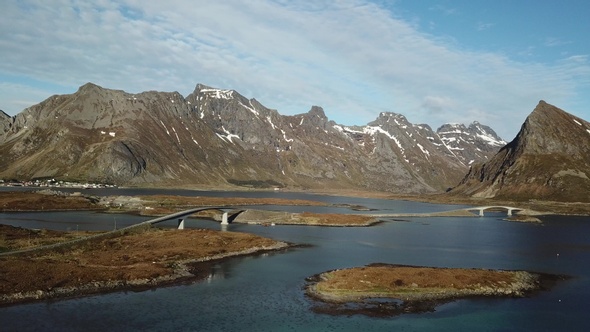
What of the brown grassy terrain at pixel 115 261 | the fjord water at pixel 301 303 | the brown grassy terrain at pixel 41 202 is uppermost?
the brown grassy terrain at pixel 41 202

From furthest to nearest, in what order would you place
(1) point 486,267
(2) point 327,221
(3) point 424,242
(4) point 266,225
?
(2) point 327,221
(4) point 266,225
(3) point 424,242
(1) point 486,267

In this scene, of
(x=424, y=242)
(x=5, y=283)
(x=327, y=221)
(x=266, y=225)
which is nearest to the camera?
(x=5, y=283)

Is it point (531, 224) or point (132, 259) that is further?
point (531, 224)

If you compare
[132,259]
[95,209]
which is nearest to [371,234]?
[132,259]

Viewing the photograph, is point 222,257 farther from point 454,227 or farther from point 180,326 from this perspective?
point 454,227

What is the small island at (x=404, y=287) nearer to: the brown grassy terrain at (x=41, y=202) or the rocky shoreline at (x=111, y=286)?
the rocky shoreline at (x=111, y=286)

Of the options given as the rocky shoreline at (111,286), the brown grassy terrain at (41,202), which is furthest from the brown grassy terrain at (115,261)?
the brown grassy terrain at (41,202)
